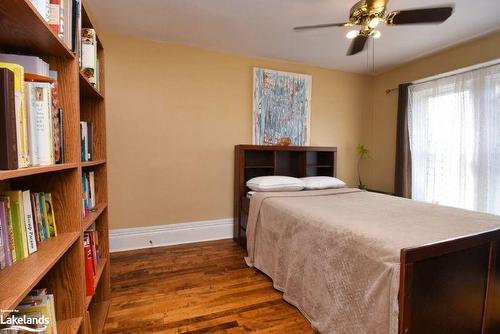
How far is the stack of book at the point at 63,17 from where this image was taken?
0.89 m

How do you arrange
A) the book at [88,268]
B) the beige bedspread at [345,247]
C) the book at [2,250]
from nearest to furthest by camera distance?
the book at [2,250] → the beige bedspread at [345,247] → the book at [88,268]

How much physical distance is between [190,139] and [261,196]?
46.5 inches

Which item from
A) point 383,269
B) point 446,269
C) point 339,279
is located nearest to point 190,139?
point 339,279

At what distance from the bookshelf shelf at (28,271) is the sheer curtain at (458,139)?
3.63 m

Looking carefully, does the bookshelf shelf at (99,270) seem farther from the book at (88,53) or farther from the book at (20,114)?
the book at (88,53)

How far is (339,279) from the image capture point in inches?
54.9

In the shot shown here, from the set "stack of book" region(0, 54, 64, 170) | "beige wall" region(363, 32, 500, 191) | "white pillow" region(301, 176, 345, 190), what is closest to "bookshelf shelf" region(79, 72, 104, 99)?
"stack of book" region(0, 54, 64, 170)

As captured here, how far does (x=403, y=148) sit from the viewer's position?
10.8 feet

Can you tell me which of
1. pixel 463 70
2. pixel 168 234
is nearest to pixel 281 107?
pixel 463 70

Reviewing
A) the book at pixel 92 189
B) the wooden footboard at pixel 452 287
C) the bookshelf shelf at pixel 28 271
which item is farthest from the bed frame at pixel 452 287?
the book at pixel 92 189

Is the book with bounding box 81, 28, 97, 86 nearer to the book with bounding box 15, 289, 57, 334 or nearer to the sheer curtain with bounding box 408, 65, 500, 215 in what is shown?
the book with bounding box 15, 289, 57, 334

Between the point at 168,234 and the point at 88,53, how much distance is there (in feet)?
6.99

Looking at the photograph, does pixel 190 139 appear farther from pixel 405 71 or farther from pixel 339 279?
pixel 405 71

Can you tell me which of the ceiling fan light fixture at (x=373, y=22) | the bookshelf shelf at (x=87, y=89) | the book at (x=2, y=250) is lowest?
the book at (x=2, y=250)
